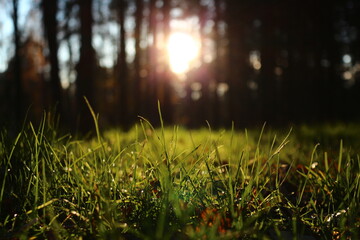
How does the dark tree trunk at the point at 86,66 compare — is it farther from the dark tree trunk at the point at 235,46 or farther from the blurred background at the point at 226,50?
the dark tree trunk at the point at 235,46

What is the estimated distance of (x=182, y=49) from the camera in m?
23.2

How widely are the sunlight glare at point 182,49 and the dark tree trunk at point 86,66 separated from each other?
28.6 ft

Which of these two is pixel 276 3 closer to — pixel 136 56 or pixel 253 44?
pixel 253 44

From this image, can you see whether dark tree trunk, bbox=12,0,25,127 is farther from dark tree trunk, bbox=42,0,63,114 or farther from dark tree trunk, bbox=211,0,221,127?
dark tree trunk, bbox=211,0,221,127

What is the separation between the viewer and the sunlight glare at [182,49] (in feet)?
58.8

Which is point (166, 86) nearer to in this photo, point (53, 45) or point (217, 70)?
point (53, 45)

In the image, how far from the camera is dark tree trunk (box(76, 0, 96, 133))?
679cm

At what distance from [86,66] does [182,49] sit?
17012 mm

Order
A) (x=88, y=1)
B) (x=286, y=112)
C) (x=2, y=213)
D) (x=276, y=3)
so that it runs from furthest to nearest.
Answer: (x=286, y=112)
(x=276, y=3)
(x=88, y=1)
(x=2, y=213)

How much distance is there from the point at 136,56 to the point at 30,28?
357 inches

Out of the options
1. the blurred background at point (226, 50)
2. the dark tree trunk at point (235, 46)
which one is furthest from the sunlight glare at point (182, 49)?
the dark tree trunk at point (235, 46)

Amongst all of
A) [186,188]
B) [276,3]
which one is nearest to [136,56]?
[276,3]

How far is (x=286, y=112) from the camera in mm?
18828

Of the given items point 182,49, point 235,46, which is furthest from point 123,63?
point 182,49
